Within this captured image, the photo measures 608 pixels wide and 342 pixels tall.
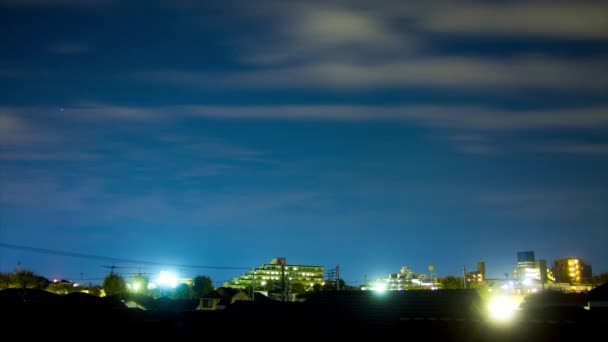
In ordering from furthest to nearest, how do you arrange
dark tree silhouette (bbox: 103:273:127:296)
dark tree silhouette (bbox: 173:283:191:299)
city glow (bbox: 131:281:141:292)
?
1. city glow (bbox: 131:281:141:292)
2. dark tree silhouette (bbox: 173:283:191:299)
3. dark tree silhouette (bbox: 103:273:127:296)

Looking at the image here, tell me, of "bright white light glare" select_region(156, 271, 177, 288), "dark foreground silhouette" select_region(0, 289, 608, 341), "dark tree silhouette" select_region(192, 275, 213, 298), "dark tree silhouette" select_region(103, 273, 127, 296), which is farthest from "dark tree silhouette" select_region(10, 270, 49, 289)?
"dark foreground silhouette" select_region(0, 289, 608, 341)

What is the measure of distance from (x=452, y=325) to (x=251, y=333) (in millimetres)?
7222

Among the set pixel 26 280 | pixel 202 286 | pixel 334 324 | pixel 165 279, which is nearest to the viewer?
pixel 334 324

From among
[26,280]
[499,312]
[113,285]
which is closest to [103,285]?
[113,285]

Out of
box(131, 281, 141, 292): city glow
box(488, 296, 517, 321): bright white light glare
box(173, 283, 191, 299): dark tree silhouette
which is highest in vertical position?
box(488, 296, 517, 321): bright white light glare

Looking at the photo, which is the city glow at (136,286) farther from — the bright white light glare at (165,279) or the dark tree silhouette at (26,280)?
the dark tree silhouette at (26,280)

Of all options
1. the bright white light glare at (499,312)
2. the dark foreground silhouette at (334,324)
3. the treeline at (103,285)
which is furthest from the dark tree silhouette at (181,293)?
the dark foreground silhouette at (334,324)

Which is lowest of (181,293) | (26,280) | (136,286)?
(181,293)

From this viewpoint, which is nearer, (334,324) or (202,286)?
(334,324)

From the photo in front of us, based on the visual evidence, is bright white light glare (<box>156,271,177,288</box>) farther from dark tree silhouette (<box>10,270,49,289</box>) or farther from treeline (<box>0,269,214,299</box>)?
dark tree silhouette (<box>10,270,49,289</box>)

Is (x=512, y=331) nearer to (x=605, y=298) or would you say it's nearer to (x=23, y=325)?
(x=23, y=325)

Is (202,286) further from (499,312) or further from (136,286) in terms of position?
(499,312)

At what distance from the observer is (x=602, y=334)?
14.3 meters

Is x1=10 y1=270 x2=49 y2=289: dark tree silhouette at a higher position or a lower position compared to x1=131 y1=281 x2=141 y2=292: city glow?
higher
